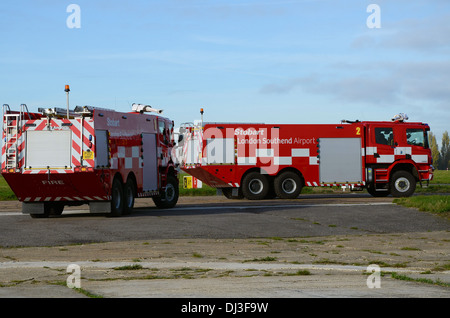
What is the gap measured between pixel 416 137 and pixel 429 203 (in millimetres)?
9200

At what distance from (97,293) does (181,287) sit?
101 cm

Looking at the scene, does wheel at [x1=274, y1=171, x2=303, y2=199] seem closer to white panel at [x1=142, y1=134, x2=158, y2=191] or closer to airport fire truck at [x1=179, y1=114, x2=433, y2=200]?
airport fire truck at [x1=179, y1=114, x2=433, y2=200]

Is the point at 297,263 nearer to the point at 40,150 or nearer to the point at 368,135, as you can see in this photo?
the point at 40,150

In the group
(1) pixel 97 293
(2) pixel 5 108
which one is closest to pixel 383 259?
(1) pixel 97 293

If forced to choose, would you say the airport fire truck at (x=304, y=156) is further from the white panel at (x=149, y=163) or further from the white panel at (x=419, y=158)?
the white panel at (x=149, y=163)

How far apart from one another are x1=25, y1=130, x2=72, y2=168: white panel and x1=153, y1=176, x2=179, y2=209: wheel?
6.02 m

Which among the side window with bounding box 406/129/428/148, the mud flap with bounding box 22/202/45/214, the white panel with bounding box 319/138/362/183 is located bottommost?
the mud flap with bounding box 22/202/45/214

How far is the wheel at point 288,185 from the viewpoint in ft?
102

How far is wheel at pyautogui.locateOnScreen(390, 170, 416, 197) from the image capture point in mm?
31594

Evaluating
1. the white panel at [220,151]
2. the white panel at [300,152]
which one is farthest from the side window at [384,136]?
the white panel at [220,151]

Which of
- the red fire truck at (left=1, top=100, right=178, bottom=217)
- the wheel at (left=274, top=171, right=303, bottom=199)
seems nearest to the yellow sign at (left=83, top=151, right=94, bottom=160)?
the red fire truck at (left=1, top=100, right=178, bottom=217)

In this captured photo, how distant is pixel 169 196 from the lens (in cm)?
2680

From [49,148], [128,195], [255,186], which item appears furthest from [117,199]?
[255,186]

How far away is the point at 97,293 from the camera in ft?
28.6
